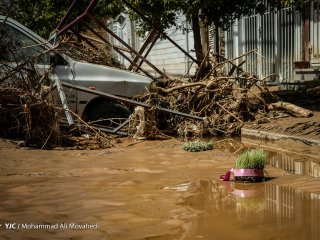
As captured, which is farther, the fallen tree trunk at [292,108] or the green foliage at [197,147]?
the fallen tree trunk at [292,108]

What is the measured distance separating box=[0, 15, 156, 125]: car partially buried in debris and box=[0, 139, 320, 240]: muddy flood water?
2.04m

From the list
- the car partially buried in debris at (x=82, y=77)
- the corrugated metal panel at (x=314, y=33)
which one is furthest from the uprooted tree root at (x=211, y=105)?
the corrugated metal panel at (x=314, y=33)

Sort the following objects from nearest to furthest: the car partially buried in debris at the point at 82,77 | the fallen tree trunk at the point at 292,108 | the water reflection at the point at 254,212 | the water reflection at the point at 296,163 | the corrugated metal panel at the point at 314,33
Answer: the water reflection at the point at 254,212 → the water reflection at the point at 296,163 → the car partially buried in debris at the point at 82,77 → the fallen tree trunk at the point at 292,108 → the corrugated metal panel at the point at 314,33

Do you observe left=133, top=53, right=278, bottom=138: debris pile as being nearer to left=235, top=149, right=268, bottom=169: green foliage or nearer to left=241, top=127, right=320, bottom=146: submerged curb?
left=241, top=127, right=320, bottom=146: submerged curb

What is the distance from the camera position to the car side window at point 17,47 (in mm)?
8742

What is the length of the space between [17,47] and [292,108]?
5706 millimetres

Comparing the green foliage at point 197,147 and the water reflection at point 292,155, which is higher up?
the green foliage at point 197,147

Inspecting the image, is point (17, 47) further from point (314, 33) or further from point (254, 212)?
point (314, 33)

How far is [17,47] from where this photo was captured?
9.04m

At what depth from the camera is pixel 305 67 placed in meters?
14.8

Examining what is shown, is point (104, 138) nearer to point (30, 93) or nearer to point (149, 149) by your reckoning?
point (149, 149)

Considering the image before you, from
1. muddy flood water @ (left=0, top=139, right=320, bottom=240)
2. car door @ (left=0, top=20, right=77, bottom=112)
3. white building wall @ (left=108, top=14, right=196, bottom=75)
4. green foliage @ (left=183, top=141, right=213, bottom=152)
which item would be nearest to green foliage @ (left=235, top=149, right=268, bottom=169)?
muddy flood water @ (left=0, top=139, right=320, bottom=240)

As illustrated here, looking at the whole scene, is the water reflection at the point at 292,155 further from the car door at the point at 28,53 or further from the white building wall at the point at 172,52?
the white building wall at the point at 172,52

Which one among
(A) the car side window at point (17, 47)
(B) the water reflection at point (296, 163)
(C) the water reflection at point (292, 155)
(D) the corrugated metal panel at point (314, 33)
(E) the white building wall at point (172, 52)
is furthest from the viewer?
(E) the white building wall at point (172, 52)
